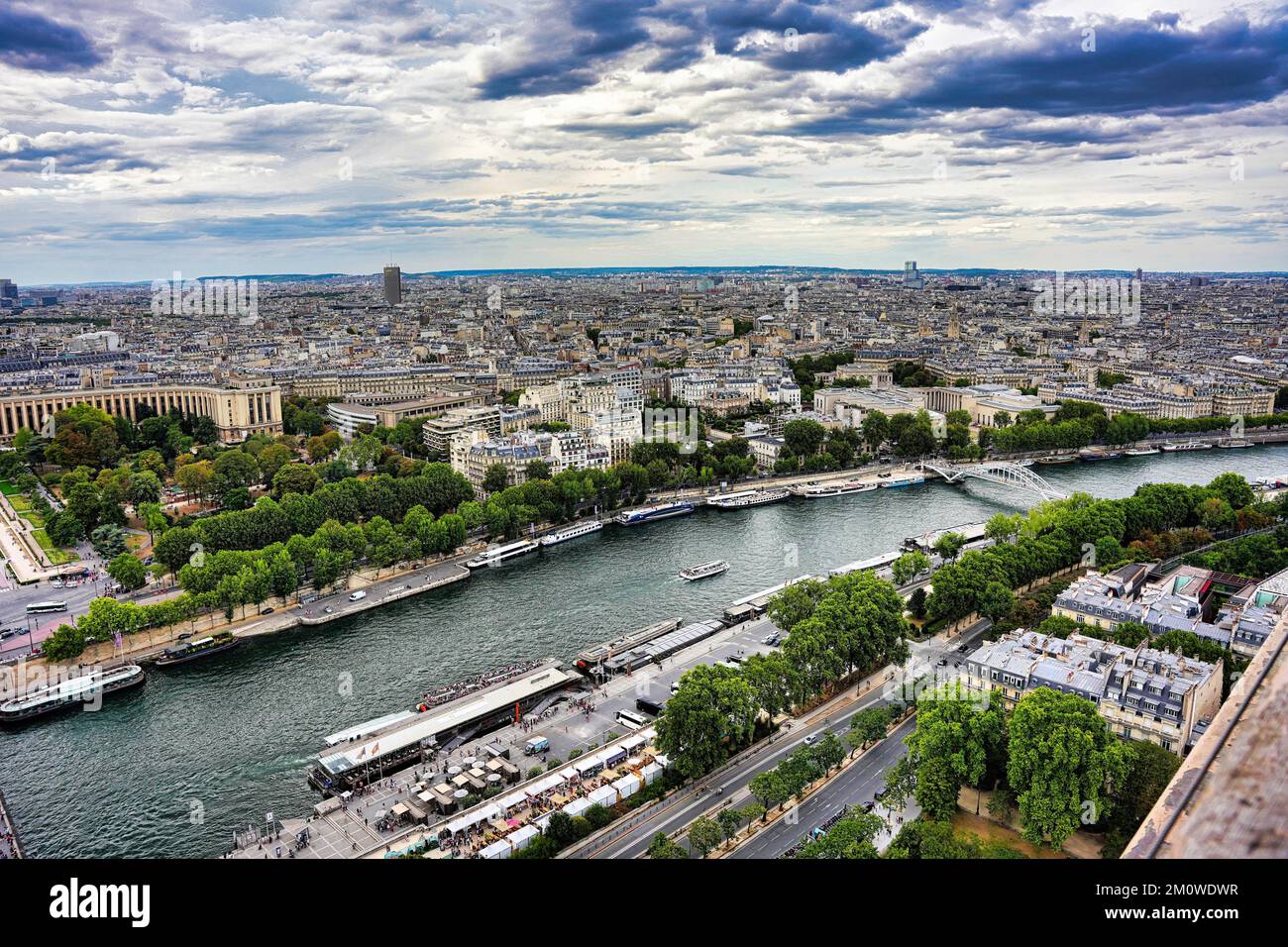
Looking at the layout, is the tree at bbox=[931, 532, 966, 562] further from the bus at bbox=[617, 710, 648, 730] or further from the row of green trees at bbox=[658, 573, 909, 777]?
the bus at bbox=[617, 710, 648, 730]

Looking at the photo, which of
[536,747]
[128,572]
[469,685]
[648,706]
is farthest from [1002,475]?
[128,572]

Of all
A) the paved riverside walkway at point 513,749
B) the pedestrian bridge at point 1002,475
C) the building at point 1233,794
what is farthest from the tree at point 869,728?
the pedestrian bridge at point 1002,475

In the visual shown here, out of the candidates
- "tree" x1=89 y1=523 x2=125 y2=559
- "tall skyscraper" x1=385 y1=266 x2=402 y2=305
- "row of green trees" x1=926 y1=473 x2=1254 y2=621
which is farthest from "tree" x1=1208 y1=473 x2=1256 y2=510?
"tall skyscraper" x1=385 y1=266 x2=402 y2=305

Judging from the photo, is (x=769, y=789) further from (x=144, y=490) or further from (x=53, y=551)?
(x=144, y=490)

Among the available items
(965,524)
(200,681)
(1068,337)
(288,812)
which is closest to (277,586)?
(200,681)

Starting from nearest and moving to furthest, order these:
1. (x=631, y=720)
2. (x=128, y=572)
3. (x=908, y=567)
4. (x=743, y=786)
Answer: (x=743, y=786), (x=631, y=720), (x=128, y=572), (x=908, y=567)
